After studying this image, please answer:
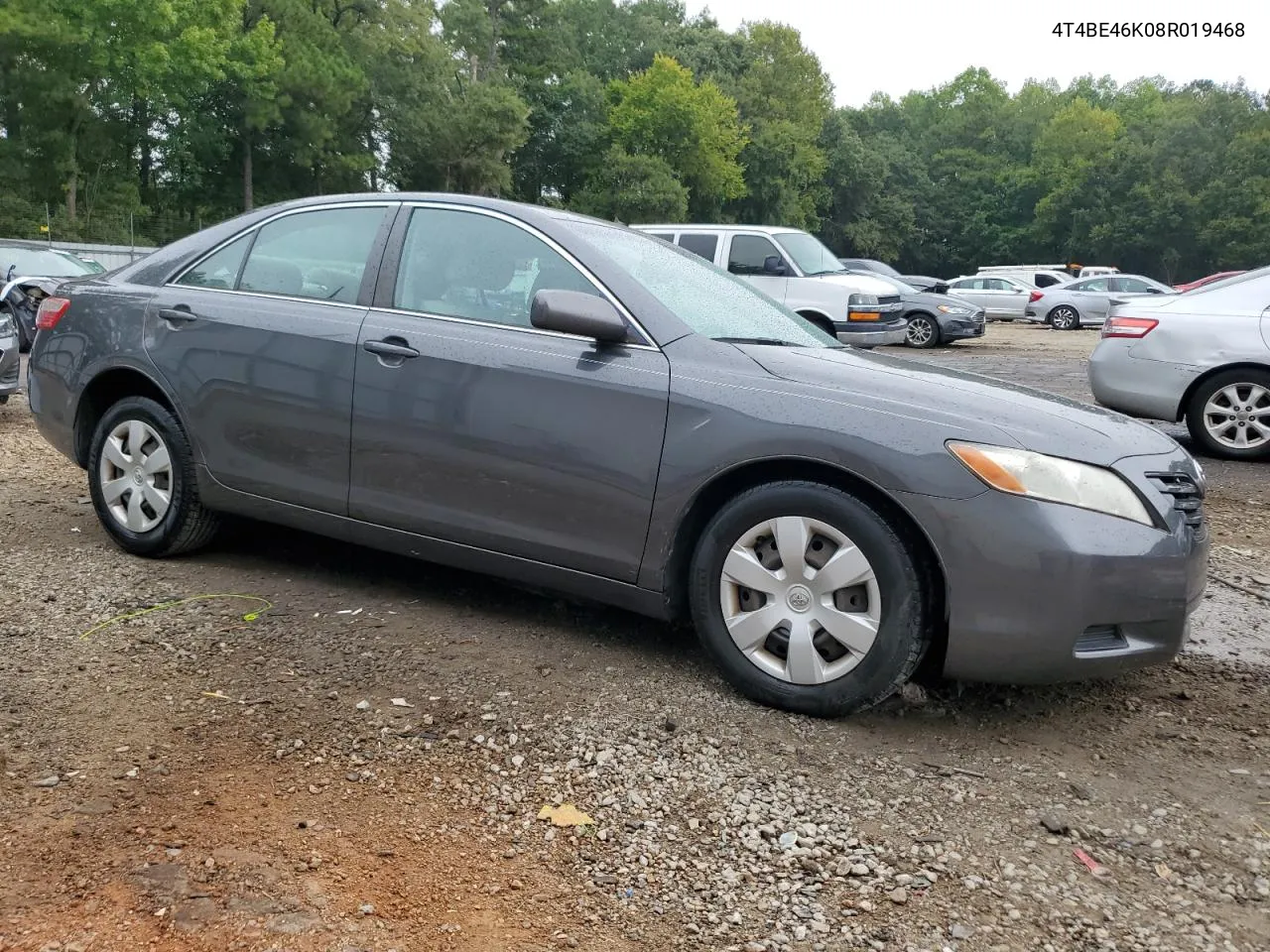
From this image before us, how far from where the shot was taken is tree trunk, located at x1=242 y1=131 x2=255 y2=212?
41781 millimetres

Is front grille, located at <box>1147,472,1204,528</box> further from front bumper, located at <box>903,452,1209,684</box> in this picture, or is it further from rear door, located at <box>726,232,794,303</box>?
rear door, located at <box>726,232,794,303</box>

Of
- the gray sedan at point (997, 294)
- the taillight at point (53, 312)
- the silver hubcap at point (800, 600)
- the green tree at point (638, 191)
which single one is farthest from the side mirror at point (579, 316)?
the green tree at point (638, 191)

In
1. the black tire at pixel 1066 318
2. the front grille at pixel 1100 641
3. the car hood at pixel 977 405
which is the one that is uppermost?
the black tire at pixel 1066 318

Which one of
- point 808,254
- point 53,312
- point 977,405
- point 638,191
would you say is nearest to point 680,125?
point 638,191

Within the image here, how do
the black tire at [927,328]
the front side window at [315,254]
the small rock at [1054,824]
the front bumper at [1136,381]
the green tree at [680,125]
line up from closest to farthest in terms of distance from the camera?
the small rock at [1054,824], the front side window at [315,254], the front bumper at [1136,381], the black tire at [927,328], the green tree at [680,125]

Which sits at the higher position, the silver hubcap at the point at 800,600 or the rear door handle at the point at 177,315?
the rear door handle at the point at 177,315

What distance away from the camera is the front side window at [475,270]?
3.91 m

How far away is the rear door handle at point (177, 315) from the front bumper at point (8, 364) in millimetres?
4601

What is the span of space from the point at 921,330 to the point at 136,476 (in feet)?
56.6

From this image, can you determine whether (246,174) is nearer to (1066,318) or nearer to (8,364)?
(1066,318)

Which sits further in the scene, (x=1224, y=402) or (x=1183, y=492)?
(x=1224, y=402)

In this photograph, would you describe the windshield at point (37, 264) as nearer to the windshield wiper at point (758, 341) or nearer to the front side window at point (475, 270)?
the front side window at point (475, 270)

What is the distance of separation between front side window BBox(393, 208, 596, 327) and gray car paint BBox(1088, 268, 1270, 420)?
19.3 ft

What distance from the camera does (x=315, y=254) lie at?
441cm
